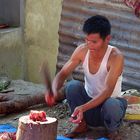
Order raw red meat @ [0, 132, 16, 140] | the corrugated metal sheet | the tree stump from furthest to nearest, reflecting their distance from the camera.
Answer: the corrugated metal sheet → raw red meat @ [0, 132, 16, 140] → the tree stump

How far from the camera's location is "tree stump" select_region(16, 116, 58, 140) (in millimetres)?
4684

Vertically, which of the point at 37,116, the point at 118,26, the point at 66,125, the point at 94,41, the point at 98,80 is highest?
the point at 94,41


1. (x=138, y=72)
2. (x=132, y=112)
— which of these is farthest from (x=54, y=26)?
(x=132, y=112)

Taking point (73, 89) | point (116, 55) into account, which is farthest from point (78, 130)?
point (116, 55)

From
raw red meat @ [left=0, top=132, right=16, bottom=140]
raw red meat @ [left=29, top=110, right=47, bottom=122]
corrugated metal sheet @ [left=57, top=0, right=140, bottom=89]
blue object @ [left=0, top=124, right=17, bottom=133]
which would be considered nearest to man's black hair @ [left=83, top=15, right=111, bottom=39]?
raw red meat @ [left=29, top=110, right=47, bottom=122]

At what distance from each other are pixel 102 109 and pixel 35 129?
39.7 inches

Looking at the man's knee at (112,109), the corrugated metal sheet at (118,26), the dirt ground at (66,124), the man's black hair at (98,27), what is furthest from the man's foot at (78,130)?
the corrugated metal sheet at (118,26)

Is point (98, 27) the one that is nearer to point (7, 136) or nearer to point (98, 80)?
point (98, 80)

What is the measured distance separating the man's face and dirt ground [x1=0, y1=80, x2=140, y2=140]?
43.8 inches

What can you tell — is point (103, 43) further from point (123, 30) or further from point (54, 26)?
point (54, 26)

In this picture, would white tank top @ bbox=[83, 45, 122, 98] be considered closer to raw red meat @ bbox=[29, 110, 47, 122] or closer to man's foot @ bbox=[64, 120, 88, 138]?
man's foot @ bbox=[64, 120, 88, 138]

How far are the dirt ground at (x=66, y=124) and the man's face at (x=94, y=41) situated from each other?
1112 mm

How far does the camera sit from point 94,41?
206 inches

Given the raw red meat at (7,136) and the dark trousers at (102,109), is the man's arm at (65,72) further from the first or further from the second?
the raw red meat at (7,136)
